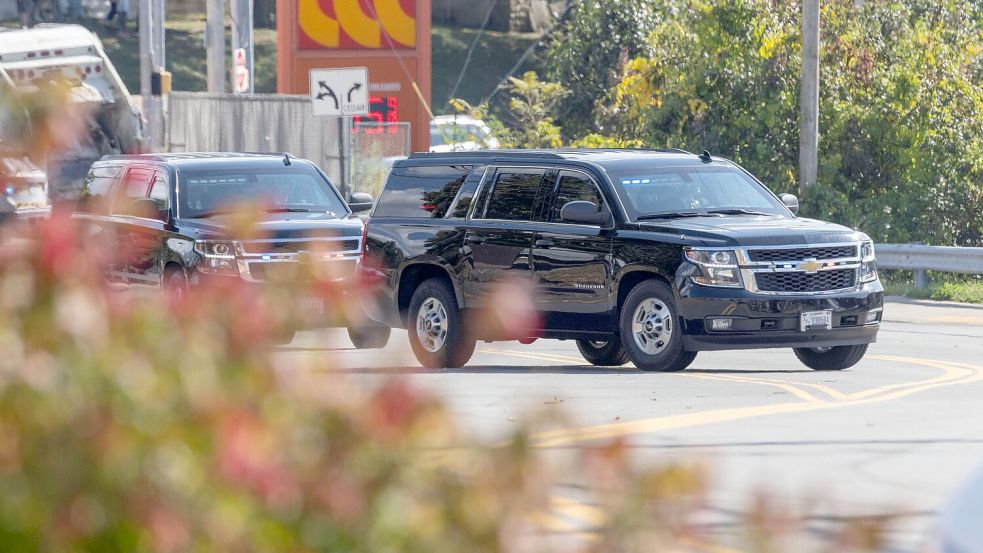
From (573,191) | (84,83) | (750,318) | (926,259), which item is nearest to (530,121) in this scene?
(84,83)

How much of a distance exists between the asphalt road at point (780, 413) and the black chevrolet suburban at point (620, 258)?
0.38m

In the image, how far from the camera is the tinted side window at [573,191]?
14.4m

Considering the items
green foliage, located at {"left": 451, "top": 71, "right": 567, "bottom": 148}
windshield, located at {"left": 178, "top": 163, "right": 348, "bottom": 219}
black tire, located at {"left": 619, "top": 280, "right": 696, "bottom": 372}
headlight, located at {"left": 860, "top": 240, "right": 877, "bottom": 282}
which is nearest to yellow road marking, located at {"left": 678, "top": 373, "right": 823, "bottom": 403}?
black tire, located at {"left": 619, "top": 280, "right": 696, "bottom": 372}

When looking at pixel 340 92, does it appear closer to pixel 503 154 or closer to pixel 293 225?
pixel 293 225

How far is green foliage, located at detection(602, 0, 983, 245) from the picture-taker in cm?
2586

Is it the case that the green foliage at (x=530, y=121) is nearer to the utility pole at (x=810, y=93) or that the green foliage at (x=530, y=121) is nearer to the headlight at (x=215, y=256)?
the utility pole at (x=810, y=93)

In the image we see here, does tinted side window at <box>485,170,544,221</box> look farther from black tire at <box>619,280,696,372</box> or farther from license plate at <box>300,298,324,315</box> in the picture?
license plate at <box>300,298,324,315</box>

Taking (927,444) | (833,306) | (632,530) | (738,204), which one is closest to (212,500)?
(632,530)

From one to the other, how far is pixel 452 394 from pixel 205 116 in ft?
59.6

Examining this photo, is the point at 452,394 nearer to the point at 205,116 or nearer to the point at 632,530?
the point at 632,530

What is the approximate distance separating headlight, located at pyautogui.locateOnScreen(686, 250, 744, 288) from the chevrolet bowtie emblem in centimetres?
61

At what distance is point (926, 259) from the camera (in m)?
22.9

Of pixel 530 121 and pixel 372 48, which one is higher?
pixel 372 48

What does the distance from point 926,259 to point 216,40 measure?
13776mm
